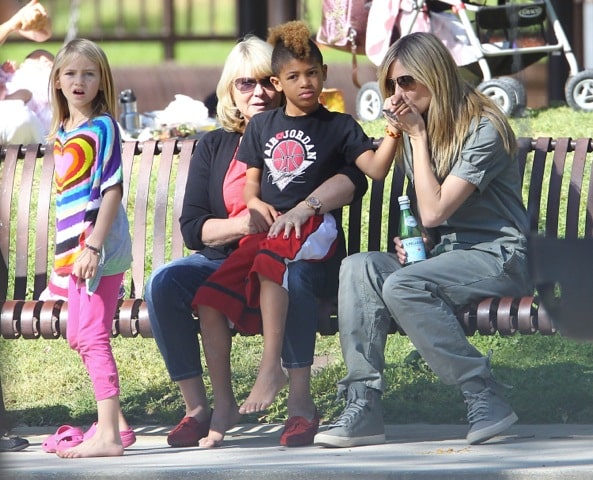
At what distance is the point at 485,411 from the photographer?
444 centimetres

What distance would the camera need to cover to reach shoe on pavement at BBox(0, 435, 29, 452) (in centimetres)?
471

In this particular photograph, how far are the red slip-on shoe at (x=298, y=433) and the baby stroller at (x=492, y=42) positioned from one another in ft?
14.6

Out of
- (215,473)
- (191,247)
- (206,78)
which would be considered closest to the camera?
(215,473)

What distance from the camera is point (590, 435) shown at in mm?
4660

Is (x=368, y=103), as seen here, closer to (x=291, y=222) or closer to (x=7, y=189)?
(x=7, y=189)

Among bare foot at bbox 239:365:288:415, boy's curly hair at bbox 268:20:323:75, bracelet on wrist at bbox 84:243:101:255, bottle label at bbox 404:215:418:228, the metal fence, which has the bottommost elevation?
bare foot at bbox 239:365:288:415

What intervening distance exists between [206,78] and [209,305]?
705cm

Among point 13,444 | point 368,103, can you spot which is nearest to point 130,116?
point 368,103

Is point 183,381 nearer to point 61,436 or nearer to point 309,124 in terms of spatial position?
point 61,436

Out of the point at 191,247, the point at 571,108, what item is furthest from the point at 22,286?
the point at 571,108

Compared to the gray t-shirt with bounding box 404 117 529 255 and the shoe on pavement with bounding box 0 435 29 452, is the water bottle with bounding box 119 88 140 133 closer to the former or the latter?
the shoe on pavement with bounding box 0 435 29 452

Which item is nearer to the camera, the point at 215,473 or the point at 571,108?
the point at 215,473

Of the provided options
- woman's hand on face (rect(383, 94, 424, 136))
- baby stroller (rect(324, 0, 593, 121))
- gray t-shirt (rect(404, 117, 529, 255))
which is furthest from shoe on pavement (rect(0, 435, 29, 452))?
baby stroller (rect(324, 0, 593, 121))

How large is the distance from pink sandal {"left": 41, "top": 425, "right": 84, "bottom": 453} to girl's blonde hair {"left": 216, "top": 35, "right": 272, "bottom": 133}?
3.96 ft
